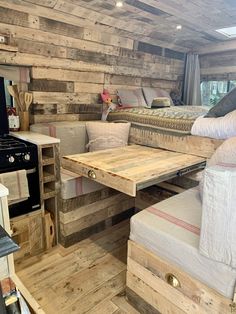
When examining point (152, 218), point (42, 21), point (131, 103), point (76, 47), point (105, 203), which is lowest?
point (105, 203)

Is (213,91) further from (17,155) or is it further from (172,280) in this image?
(172,280)

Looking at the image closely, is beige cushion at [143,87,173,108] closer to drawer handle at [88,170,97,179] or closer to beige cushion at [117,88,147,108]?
beige cushion at [117,88,147,108]

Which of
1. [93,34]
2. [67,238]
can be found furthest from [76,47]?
[67,238]

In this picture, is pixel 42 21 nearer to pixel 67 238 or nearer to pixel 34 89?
pixel 34 89

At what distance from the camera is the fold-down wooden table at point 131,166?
4.49ft

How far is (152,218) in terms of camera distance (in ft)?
4.39

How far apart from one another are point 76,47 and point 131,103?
1.02 m

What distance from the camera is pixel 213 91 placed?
476 cm

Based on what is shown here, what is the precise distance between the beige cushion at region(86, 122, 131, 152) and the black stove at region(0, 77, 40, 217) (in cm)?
75

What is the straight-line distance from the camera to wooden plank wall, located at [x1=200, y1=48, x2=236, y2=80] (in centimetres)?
429

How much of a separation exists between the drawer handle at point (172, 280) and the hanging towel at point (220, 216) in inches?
9.7

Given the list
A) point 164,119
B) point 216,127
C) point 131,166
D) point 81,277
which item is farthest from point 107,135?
point 81,277

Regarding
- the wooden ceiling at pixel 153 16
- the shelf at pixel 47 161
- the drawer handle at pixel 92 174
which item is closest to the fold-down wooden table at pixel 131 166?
the drawer handle at pixel 92 174

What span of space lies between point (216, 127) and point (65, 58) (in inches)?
68.7
